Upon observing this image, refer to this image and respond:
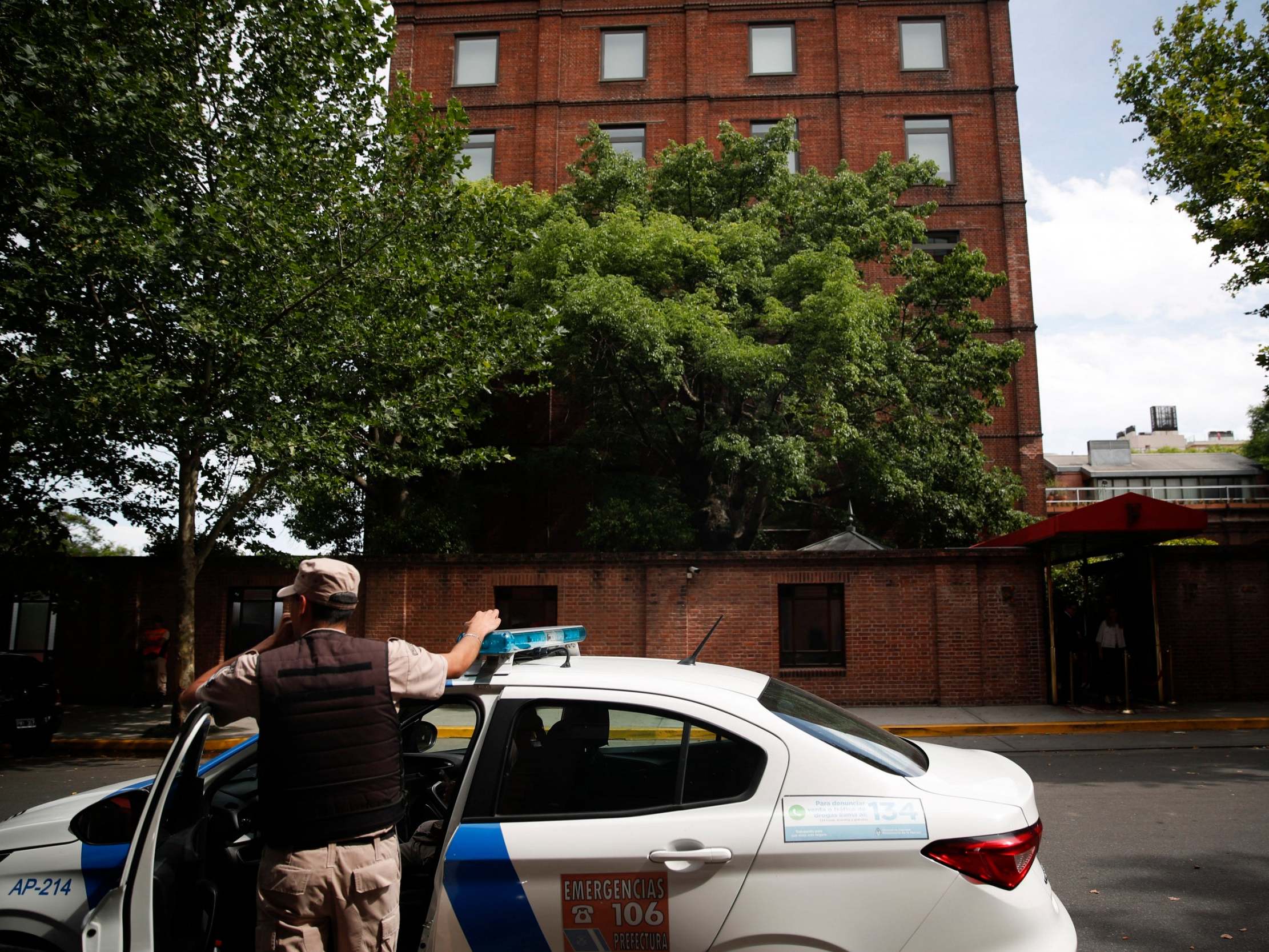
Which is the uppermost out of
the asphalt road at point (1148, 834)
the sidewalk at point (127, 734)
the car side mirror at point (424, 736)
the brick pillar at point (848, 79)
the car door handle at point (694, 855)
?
the brick pillar at point (848, 79)

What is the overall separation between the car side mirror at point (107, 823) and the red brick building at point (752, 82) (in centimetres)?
2686

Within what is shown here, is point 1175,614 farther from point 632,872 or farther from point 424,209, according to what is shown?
point 632,872

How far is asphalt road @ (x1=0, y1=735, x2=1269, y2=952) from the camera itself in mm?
4789

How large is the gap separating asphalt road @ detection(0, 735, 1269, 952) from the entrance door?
290cm

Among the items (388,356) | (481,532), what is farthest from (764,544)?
(388,356)

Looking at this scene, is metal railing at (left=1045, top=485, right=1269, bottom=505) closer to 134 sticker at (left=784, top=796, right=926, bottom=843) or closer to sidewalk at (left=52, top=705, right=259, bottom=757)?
sidewalk at (left=52, top=705, right=259, bottom=757)

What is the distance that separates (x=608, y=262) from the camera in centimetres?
1780

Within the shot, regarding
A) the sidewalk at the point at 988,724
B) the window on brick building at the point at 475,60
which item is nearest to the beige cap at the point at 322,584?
the sidewalk at the point at 988,724

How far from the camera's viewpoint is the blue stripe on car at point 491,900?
273 centimetres

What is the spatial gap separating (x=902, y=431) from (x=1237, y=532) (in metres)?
22.5

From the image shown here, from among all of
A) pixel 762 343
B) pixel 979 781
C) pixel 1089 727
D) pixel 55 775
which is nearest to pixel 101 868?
pixel 979 781

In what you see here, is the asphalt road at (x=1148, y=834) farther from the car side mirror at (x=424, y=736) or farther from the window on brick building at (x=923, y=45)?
the window on brick building at (x=923, y=45)

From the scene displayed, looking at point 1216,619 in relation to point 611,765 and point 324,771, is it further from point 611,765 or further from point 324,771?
point 324,771

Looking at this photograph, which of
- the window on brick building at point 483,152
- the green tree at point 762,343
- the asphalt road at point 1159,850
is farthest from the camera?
the window on brick building at point 483,152
